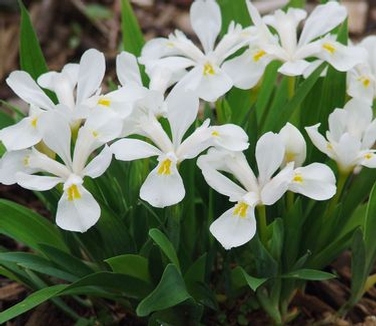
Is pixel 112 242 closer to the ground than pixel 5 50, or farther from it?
farther from it

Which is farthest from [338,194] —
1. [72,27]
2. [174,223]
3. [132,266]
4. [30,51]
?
[72,27]

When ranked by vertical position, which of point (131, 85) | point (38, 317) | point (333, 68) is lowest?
point (38, 317)

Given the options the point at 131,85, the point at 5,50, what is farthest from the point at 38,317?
the point at 5,50

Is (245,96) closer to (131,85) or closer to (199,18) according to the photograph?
(199,18)

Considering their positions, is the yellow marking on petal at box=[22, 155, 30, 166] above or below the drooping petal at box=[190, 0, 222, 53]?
below

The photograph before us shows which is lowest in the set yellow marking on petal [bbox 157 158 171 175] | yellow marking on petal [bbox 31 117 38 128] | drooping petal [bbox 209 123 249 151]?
yellow marking on petal [bbox 157 158 171 175]

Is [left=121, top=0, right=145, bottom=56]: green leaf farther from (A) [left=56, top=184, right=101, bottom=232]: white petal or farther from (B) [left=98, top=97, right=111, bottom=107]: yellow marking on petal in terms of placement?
(A) [left=56, top=184, right=101, bottom=232]: white petal

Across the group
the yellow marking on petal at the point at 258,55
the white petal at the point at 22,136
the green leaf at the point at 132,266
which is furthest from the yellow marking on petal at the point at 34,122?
the yellow marking on petal at the point at 258,55

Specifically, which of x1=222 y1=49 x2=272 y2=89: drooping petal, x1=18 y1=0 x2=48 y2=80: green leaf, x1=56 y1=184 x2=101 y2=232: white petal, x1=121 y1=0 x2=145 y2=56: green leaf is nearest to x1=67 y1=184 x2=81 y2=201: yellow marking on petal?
x1=56 y1=184 x2=101 y2=232: white petal
